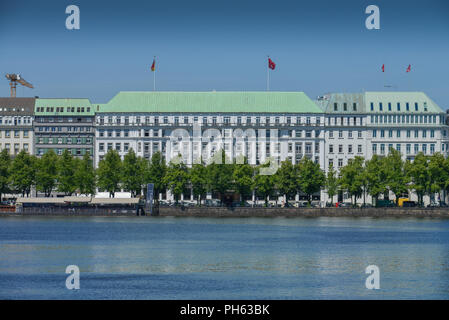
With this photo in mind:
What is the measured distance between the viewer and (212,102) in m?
174

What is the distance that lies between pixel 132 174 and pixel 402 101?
192 feet

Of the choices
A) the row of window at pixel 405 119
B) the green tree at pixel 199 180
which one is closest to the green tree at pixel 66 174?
the green tree at pixel 199 180

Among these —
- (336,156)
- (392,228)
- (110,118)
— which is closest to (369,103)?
(336,156)

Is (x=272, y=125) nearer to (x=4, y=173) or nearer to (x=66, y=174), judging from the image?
(x=66, y=174)

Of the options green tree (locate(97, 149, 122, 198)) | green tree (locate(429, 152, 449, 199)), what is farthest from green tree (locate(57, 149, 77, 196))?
green tree (locate(429, 152, 449, 199))

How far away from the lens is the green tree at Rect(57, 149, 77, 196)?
14709cm

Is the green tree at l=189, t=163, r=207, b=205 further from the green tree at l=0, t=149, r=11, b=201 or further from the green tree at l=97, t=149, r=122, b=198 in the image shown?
the green tree at l=0, t=149, r=11, b=201

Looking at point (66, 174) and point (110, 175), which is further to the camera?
point (66, 174)

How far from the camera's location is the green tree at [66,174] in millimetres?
147087

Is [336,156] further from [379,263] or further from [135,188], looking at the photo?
[379,263]

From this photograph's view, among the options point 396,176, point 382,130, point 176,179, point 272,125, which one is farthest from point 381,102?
point 176,179

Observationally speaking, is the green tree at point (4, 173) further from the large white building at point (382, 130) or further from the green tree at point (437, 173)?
the green tree at point (437, 173)

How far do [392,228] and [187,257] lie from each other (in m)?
47.2

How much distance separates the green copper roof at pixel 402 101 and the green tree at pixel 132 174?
50233 mm
